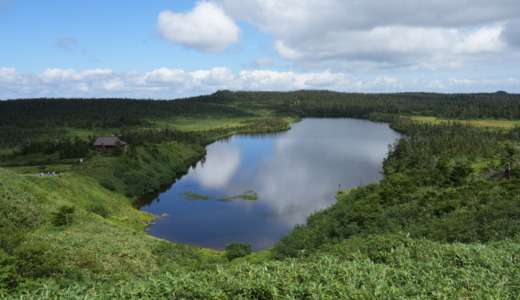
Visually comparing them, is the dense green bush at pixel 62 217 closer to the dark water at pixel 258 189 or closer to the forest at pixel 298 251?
the forest at pixel 298 251

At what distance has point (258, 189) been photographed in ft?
311

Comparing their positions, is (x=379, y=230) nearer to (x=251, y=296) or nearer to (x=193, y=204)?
(x=251, y=296)

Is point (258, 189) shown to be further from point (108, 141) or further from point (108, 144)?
point (108, 141)

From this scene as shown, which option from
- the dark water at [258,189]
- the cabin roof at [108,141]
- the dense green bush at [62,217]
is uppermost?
the cabin roof at [108,141]

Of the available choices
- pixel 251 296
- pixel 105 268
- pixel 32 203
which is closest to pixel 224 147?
pixel 32 203

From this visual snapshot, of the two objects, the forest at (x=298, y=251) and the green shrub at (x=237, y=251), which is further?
the green shrub at (x=237, y=251)

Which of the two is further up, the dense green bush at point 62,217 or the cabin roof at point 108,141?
the cabin roof at point 108,141

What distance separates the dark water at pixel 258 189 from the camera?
66.2m

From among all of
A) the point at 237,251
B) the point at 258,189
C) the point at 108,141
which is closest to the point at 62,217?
the point at 237,251

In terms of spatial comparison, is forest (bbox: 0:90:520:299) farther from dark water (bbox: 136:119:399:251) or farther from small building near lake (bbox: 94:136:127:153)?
small building near lake (bbox: 94:136:127:153)

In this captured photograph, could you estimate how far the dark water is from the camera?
217ft

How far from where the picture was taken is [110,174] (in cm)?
8769

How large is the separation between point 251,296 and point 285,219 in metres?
57.3

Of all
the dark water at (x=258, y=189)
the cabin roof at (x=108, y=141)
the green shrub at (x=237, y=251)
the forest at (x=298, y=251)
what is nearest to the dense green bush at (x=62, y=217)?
the forest at (x=298, y=251)
